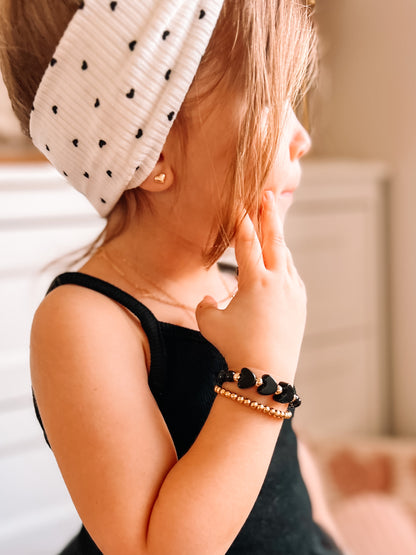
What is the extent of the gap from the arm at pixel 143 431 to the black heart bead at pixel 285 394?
0.01 meters

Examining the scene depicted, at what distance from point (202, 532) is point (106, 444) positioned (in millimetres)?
90

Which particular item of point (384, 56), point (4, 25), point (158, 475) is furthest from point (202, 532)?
point (384, 56)

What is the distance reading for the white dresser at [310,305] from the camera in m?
1.19

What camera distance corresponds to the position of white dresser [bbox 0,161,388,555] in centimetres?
119

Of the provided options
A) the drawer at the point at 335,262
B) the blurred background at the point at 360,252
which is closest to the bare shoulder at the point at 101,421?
the blurred background at the point at 360,252

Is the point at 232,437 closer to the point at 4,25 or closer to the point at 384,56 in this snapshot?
the point at 4,25

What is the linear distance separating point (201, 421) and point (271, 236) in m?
0.17

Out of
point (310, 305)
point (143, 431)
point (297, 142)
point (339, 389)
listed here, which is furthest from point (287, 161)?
point (339, 389)

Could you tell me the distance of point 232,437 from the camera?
1.59 ft

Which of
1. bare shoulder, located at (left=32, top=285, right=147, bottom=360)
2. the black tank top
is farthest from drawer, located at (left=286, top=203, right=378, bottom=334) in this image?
bare shoulder, located at (left=32, top=285, right=147, bottom=360)

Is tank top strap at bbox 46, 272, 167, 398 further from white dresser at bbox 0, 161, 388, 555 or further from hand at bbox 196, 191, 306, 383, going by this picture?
white dresser at bbox 0, 161, 388, 555

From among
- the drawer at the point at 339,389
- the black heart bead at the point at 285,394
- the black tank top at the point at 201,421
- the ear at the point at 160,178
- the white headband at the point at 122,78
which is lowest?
the drawer at the point at 339,389

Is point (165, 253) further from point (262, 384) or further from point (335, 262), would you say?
point (335, 262)

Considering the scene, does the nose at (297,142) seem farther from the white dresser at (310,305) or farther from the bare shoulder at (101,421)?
the white dresser at (310,305)
